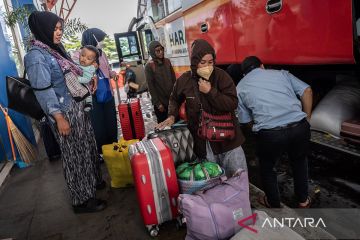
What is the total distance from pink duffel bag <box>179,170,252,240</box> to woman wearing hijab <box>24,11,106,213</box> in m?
1.24

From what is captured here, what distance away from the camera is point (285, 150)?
7.91 ft

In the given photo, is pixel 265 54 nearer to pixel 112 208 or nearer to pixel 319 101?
pixel 319 101

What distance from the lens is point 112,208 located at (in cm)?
283

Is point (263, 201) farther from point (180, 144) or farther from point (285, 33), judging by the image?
point (285, 33)

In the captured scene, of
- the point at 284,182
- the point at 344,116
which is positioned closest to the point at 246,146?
the point at 284,182

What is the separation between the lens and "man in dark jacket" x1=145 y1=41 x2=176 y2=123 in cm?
414

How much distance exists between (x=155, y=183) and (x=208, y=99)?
722 millimetres

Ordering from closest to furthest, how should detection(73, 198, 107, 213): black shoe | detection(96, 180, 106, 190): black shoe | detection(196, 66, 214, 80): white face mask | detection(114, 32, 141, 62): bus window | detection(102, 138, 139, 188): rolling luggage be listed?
detection(196, 66, 214, 80): white face mask
detection(73, 198, 107, 213): black shoe
detection(102, 138, 139, 188): rolling luggage
detection(96, 180, 106, 190): black shoe
detection(114, 32, 141, 62): bus window

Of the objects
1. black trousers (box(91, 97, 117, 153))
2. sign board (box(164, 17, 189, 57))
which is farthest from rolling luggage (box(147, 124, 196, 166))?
sign board (box(164, 17, 189, 57))

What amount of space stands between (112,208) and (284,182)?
1756 millimetres

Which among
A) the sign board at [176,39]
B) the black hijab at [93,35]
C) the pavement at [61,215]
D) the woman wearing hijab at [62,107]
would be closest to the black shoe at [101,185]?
the pavement at [61,215]

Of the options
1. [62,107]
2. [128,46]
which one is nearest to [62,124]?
[62,107]

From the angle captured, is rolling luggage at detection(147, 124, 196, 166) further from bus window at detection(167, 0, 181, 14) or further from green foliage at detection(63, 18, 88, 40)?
green foliage at detection(63, 18, 88, 40)

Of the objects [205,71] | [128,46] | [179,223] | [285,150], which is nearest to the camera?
[205,71]
